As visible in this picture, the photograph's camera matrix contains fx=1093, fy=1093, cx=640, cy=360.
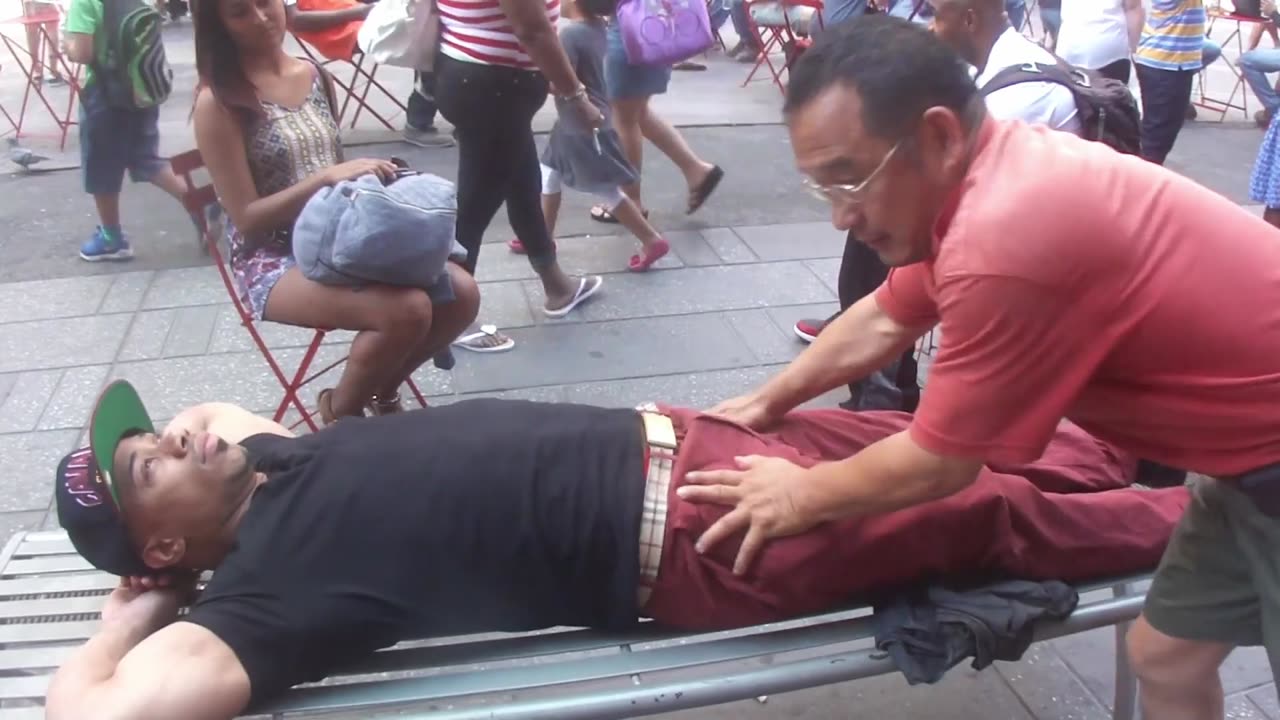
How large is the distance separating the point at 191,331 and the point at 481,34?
168 cm


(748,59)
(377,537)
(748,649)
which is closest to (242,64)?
(377,537)

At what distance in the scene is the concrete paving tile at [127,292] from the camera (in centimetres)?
454

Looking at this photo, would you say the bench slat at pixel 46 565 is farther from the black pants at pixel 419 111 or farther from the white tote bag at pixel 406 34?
the black pants at pixel 419 111

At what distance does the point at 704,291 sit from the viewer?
469 cm

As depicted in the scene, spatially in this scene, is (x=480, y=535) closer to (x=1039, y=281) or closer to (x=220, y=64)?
(x=1039, y=281)

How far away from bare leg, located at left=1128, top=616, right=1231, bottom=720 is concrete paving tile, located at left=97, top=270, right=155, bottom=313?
4.00 metres

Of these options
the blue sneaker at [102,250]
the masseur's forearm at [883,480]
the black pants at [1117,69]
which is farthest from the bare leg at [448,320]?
the black pants at [1117,69]

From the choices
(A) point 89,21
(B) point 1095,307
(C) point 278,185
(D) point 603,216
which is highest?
(B) point 1095,307

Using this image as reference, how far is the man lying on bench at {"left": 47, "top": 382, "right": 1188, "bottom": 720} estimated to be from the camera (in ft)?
6.28

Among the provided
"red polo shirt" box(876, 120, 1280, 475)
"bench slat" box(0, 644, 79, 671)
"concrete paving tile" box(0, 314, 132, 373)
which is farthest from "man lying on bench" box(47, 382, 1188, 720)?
"concrete paving tile" box(0, 314, 132, 373)

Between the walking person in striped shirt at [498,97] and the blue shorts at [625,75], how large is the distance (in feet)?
2.87

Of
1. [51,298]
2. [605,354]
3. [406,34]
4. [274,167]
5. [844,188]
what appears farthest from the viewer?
[51,298]

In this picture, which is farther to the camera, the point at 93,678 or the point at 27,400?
the point at 27,400

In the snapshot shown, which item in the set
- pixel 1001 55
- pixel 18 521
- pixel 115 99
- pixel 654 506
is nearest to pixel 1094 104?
pixel 1001 55
